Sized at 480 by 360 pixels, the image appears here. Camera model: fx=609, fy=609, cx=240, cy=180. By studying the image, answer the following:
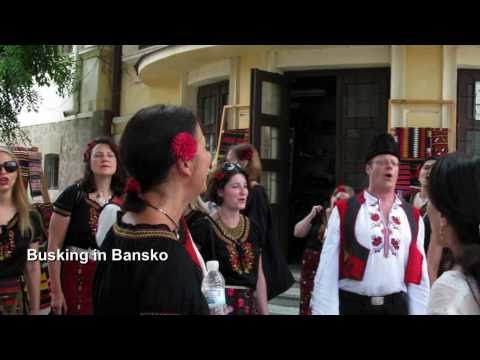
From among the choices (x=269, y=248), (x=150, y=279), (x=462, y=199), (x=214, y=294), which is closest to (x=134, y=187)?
(x=150, y=279)

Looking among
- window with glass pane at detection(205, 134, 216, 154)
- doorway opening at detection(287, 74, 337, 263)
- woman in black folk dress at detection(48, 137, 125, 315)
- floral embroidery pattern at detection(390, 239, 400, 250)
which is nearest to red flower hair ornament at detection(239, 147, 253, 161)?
woman in black folk dress at detection(48, 137, 125, 315)

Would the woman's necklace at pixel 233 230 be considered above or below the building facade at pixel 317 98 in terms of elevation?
below

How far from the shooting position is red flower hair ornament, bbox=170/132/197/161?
5.08ft

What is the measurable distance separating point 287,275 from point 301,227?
0.54m

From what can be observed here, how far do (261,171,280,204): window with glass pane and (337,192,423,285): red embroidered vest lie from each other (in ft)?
11.8

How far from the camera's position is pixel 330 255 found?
10.3 ft

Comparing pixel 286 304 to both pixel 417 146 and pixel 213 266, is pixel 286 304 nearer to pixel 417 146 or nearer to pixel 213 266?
pixel 417 146

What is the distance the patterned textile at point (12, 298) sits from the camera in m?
3.15

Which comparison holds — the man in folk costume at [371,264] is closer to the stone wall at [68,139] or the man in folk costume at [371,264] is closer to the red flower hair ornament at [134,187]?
the red flower hair ornament at [134,187]

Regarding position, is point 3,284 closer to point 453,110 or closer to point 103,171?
point 103,171

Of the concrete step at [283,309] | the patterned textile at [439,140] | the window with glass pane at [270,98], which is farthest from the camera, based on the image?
the window with glass pane at [270,98]

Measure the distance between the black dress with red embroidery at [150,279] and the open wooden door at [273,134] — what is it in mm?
5075

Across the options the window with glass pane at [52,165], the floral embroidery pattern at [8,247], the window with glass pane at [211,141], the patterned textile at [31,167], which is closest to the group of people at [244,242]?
the floral embroidery pattern at [8,247]
